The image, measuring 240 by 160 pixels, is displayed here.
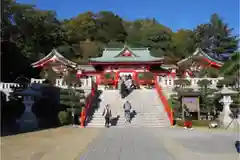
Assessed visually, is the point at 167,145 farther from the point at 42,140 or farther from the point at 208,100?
the point at 208,100

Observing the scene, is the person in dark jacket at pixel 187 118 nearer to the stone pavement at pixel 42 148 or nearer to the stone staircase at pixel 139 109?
the stone staircase at pixel 139 109

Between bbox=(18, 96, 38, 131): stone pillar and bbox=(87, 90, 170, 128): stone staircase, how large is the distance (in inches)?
124

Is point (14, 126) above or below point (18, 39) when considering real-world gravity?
below

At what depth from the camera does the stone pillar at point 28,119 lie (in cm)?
1403

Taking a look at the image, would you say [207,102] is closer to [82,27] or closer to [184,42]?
[184,42]

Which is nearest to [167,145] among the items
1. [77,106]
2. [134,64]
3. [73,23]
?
[77,106]

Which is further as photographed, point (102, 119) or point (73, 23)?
point (73, 23)

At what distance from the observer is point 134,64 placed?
32.0 m

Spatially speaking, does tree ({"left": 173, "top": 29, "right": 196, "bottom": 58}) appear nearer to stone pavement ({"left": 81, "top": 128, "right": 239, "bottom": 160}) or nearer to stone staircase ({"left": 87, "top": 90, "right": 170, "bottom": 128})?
stone staircase ({"left": 87, "top": 90, "right": 170, "bottom": 128})

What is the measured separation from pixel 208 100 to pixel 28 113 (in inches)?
444

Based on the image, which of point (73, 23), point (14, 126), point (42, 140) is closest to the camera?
point (42, 140)

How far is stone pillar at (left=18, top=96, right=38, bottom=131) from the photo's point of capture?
14031mm

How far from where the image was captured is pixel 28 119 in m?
14.3

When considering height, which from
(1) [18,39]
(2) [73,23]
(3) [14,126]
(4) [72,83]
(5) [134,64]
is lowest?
(3) [14,126]
